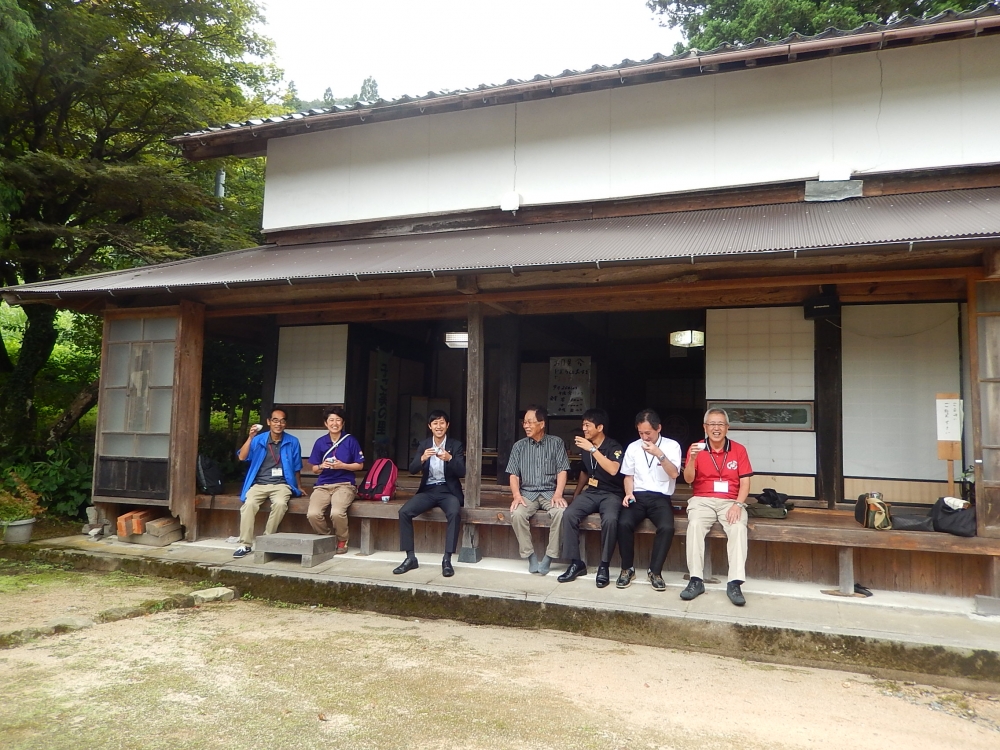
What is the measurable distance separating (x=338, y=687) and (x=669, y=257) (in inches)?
143

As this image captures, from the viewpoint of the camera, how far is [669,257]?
4828 mm

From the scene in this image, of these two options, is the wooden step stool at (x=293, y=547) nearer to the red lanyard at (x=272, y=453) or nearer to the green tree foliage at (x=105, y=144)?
the red lanyard at (x=272, y=453)

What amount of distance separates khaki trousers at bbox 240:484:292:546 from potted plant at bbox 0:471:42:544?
2.44m

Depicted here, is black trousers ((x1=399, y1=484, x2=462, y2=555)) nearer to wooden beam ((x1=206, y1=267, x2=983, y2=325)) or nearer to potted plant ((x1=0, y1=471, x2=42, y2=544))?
wooden beam ((x1=206, y1=267, x2=983, y2=325))

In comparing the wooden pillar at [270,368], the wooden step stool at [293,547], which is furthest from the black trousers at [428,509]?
the wooden pillar at [270,368]

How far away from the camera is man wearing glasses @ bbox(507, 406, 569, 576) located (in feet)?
18.7

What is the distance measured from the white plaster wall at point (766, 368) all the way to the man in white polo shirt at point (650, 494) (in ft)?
4.14

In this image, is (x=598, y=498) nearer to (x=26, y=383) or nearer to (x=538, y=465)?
(x=538, y=465)

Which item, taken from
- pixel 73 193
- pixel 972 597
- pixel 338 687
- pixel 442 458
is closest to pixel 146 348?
pixel 442 458

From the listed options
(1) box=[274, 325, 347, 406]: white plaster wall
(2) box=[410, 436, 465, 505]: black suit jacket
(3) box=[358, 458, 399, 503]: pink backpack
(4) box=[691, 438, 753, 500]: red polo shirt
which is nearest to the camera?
(4) box=[691, 438, 753, 500]: red polo shirt

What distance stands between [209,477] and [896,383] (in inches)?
275

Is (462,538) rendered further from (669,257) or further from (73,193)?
(73,193)

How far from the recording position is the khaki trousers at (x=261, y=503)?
655 cm

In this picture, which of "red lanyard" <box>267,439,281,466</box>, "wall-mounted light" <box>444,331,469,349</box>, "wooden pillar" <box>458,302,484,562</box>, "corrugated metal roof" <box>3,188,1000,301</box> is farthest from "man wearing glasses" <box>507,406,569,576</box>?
"wall-mounted light" <box>444,331,469,349</box>
